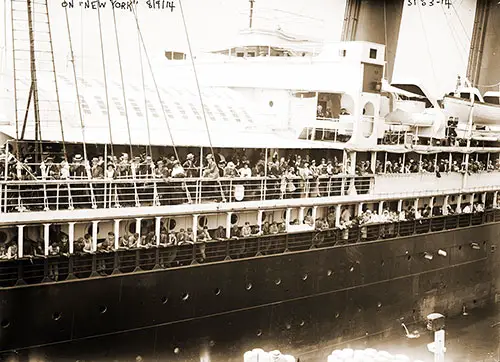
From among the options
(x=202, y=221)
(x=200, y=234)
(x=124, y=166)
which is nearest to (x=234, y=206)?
(x=202, y=221)

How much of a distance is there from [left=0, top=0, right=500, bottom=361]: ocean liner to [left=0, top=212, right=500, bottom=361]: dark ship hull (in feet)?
0.15

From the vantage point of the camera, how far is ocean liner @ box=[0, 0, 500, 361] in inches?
559

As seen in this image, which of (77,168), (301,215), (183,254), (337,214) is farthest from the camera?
(337,214)

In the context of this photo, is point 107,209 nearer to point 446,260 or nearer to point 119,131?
point 119,131

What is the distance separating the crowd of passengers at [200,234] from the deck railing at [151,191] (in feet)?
2.27

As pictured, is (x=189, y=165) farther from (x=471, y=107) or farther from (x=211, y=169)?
(x=471, y=107)

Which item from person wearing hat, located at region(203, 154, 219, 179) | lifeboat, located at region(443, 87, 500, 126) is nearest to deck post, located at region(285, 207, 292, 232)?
person wearing hat, located at region(203, 154, 219, 179)

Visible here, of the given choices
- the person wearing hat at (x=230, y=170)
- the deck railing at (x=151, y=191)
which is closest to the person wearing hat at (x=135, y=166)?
the deck railing at (x=151, y=191)

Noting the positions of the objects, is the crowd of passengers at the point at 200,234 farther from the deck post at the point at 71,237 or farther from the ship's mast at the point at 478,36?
the ship's mast at the point at 478,36

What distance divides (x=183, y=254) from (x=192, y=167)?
2.26 m

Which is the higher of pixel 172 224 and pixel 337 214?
pixel 172 224

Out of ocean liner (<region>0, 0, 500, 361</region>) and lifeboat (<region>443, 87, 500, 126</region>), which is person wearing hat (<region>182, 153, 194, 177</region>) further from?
lifeboat (<region>443, 87, 500, 126</region>)

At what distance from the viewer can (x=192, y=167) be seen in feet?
55.6

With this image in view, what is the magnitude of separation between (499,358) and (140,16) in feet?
49.9
